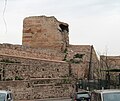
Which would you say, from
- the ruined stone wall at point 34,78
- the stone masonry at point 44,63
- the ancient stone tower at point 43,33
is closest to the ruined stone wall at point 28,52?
the stone masonry at point 44,63

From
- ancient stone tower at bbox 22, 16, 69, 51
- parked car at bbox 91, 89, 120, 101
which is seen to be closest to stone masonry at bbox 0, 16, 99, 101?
ancient stone tower at bbox 22, 16, 69, 51

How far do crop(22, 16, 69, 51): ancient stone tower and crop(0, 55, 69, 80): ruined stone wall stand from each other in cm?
645

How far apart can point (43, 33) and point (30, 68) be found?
1269cm

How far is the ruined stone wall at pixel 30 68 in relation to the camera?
41219 millimetres

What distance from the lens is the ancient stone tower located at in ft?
183

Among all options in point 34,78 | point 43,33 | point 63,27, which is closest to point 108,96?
point 34,78

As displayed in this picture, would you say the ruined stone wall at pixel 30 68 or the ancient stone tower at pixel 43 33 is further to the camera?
the ancient stone tower at pixel 43 33

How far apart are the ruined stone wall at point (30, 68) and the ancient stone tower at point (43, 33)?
6448 mm

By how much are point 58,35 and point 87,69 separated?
5.74m

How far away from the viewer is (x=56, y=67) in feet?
160

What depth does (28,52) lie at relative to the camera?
4653cm

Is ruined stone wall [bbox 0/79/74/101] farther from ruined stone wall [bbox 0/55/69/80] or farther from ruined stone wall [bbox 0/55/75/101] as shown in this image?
ruined stone wall [bbox 0/55/69/80]

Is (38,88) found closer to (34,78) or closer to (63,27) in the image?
(34,78)

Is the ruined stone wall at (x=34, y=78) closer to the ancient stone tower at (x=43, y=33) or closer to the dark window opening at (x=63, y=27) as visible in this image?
the ancient stone tower at (x=43, y=33)
